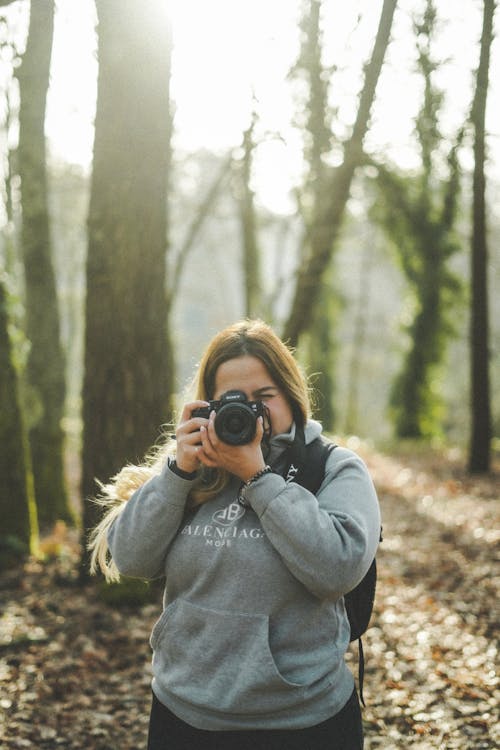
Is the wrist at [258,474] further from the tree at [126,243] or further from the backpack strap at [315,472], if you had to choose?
the tree at [126,243]

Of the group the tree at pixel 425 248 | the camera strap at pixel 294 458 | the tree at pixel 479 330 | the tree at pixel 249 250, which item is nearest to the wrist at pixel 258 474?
the camera strap at pixel 294 458

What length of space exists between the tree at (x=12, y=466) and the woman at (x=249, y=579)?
195 inches

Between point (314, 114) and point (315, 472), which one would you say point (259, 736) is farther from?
point (314, 114)

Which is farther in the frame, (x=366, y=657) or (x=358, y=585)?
(x=366, y=657)

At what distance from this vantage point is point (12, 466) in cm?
667

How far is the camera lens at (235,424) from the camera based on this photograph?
6.21 feet

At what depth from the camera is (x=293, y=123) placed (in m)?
9.37

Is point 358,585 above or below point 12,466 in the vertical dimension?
above

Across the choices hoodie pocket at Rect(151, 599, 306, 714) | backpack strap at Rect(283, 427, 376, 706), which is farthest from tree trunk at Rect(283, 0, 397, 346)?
hoodie pocket at Rect(151, 599, 306, 714)

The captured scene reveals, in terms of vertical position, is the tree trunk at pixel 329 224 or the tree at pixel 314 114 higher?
the tree at pixel 314 114

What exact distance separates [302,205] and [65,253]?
49.8 ft

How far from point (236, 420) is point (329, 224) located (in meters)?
7.06

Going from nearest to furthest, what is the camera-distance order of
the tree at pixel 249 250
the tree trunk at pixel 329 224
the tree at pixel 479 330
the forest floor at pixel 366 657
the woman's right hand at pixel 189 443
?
1. the woman's right hand at pixel 189 443
2. the forest floor at pixel 366 657
3. the tree trunk at pixel 329 224
4. the tree at pixel 479 330
5. the tree at pixel 249 250

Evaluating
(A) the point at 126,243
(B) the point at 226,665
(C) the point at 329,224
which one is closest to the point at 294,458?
(B) the point at 226,665
